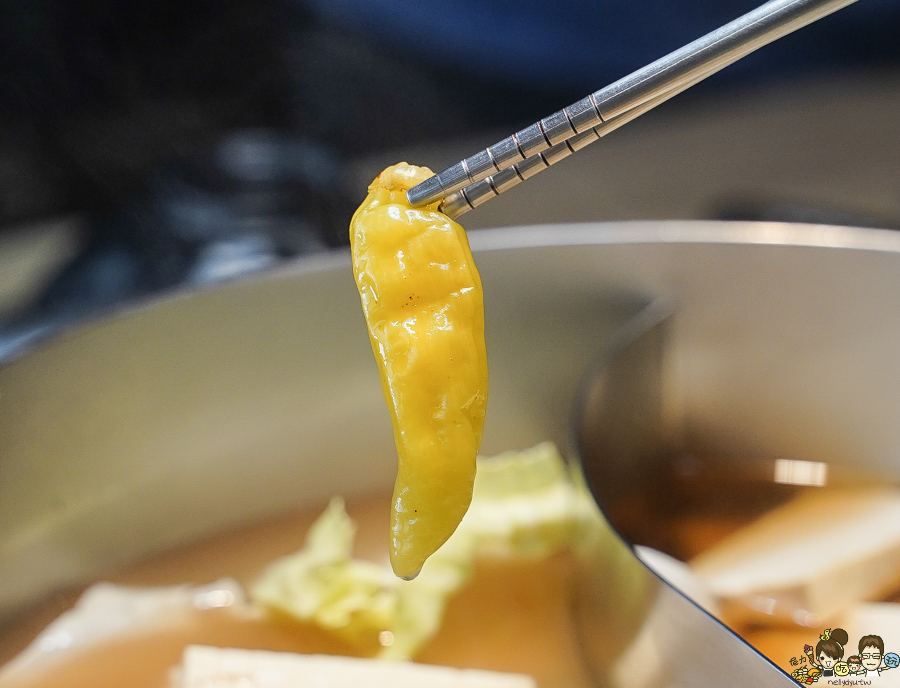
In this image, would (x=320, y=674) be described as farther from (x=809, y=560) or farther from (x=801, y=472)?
(x=801, y=472)

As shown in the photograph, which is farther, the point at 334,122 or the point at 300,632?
the point at 334,122

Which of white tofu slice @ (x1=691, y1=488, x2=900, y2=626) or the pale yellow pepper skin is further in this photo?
white tofu slice @ (x1=691, y1=488, x2=900, y2=626)

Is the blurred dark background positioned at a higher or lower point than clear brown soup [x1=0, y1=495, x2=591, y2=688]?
higher

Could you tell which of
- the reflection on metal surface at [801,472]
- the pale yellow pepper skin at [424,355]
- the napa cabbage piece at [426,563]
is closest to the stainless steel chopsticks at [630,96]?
the pale yellow pepper skin at [424,355]

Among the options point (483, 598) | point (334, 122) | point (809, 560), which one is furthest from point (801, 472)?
point (334, 122)

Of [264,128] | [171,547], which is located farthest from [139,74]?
[171,547]

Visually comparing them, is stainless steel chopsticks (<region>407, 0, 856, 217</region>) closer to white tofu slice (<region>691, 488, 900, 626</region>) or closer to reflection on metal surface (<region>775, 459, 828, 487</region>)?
white tofu slice (<region>691, 488, 900, 626</region>)

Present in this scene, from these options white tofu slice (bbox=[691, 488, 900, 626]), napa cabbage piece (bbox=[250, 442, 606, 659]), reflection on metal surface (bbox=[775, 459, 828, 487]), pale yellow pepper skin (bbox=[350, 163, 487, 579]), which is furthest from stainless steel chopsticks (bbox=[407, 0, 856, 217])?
reflection on metal surface (bbox=[775, 459, 828, 487])
